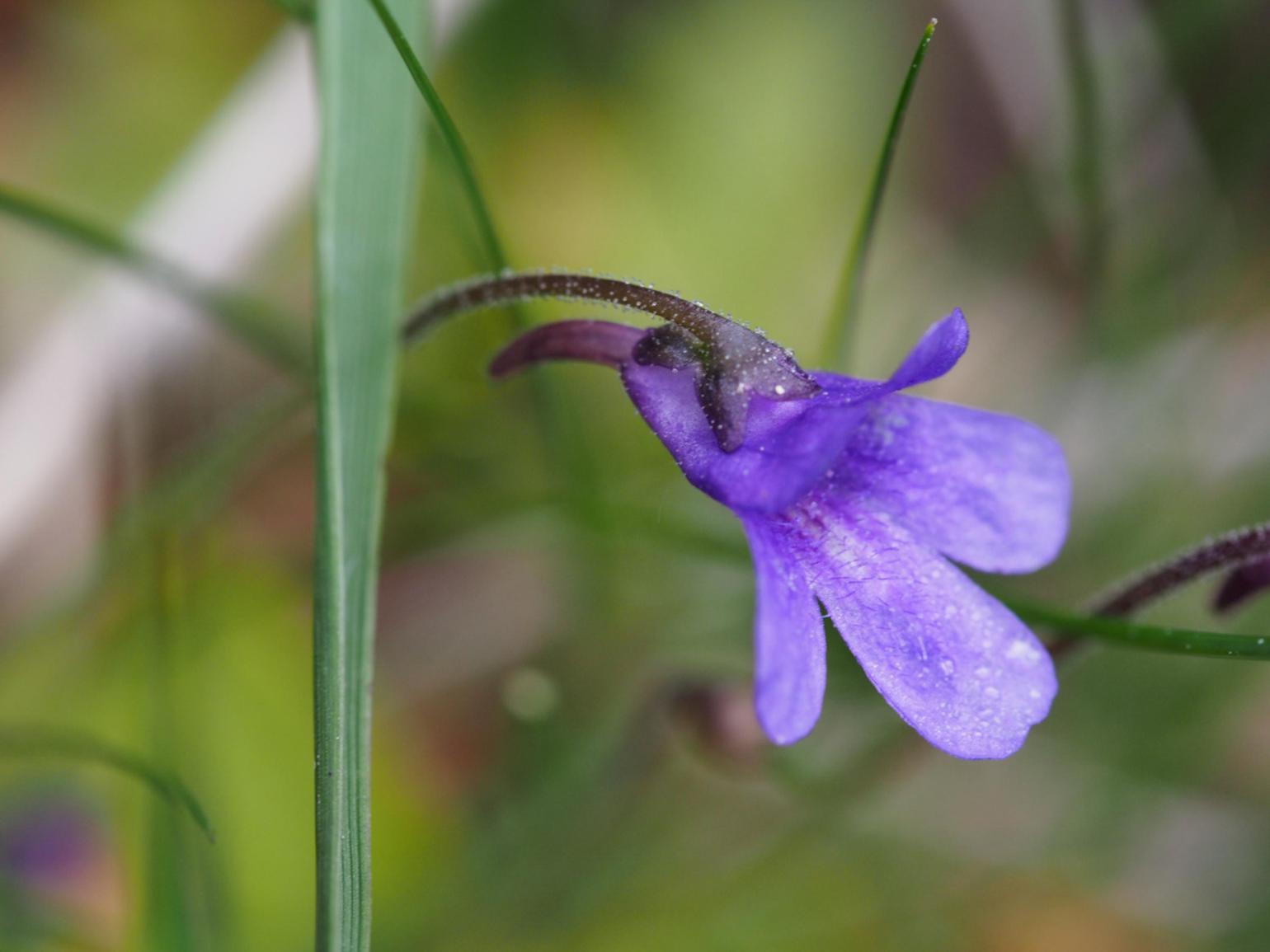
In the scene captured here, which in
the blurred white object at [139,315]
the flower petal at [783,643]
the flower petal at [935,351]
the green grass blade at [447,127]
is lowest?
the flower petal at [783,643]

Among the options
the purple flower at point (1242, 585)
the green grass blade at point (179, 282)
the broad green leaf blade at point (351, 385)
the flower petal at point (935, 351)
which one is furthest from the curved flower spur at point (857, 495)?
the green grass blade at point (179, 282)

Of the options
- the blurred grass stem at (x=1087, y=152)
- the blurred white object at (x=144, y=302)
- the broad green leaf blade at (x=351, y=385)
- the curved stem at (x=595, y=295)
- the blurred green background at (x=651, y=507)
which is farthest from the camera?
the blurred white object at (x=144, y=302)

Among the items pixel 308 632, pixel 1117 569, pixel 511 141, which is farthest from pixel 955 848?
pixel 511 141

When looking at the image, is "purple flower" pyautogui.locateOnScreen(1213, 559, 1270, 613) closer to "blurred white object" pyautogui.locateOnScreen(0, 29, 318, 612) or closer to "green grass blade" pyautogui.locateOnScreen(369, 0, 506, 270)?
"green grass blade" pyautogui.locateOnScreen(369, 0, 506, 270)

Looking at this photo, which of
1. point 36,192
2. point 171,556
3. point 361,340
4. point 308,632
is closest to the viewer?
point 361,340

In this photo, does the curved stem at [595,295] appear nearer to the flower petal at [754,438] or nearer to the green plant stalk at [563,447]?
the flower petal at [754,438]

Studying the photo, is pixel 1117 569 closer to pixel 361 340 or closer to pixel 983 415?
pixel 983 415
